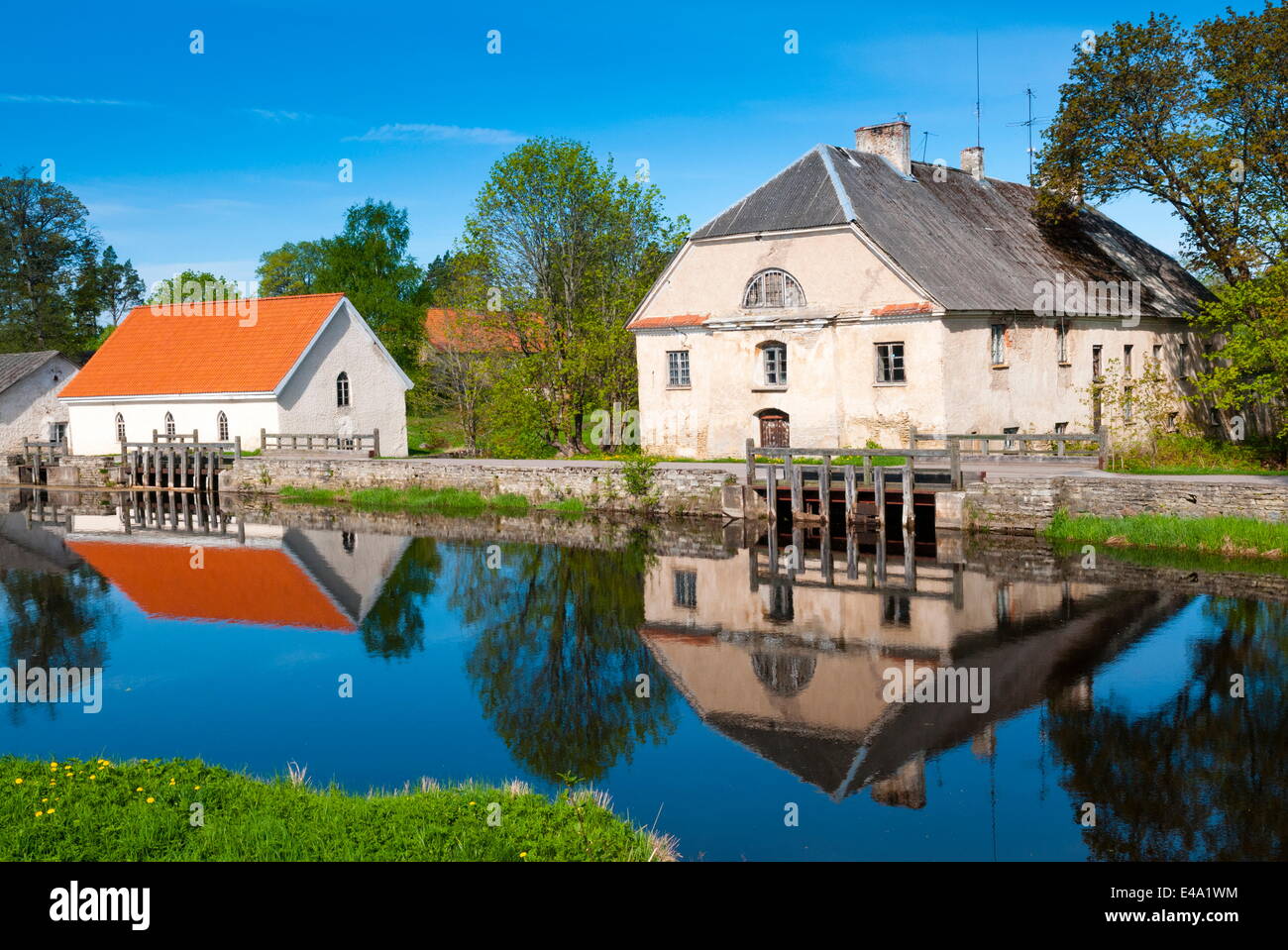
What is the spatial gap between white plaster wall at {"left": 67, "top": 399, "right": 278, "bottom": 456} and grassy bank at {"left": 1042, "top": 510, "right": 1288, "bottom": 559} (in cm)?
2667

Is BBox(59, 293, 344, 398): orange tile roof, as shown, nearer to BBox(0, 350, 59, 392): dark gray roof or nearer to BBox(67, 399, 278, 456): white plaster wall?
BBox(67, 399, 278, 456): white plaster wall

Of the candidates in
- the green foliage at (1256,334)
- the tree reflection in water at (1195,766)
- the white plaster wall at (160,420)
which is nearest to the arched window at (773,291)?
the green foliage at (1256,334)

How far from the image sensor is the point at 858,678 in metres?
13.6

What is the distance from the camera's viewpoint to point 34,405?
45219mm

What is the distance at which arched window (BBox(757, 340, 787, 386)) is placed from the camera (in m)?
30.8

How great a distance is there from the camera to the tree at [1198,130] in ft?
95.3

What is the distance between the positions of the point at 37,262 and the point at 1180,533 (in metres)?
58.0

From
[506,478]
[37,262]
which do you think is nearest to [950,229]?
[506,478]

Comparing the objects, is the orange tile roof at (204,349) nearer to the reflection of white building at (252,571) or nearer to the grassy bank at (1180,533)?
the reflection of white building at (252,571)

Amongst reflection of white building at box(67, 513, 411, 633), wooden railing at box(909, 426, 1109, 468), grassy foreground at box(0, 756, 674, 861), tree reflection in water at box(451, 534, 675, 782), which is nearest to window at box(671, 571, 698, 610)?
tree reflection in water at box(451, 534, 675, 782)

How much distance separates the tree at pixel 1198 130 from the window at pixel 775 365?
10.1 m
